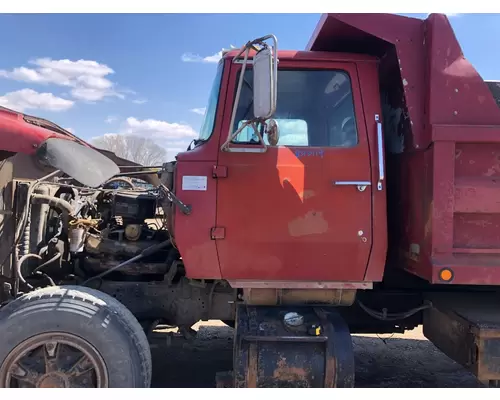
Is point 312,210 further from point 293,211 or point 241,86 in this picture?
point 241,86

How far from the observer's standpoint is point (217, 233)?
305cm

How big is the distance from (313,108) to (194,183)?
3.46 ft

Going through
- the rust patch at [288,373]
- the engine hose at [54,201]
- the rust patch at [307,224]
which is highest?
the engine hose at [54,201]

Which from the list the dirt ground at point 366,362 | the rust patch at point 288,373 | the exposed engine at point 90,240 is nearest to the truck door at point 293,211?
the rust patch at point 288,373

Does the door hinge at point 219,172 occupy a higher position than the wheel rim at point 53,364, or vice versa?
the door hinge at point 219,172

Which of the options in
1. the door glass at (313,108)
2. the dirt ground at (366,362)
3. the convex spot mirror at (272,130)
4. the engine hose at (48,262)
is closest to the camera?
the convex spot mirror at (272,130)

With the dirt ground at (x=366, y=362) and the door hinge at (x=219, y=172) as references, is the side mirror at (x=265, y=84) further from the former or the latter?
the dirt ground at (x=366, y=362)

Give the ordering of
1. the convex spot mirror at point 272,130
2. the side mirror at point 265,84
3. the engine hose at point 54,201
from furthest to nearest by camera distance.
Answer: the engine hose at point 54,201
the convex spot mirror at point 272,130
the side mirror at point 265,84

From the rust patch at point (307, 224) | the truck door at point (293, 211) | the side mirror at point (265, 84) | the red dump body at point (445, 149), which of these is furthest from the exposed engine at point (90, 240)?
the red dump body at point (445, 149)

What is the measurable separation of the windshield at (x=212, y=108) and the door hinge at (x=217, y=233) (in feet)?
2.19

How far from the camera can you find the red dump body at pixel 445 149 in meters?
2.92

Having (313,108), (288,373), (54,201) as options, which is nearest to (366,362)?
(288,373)

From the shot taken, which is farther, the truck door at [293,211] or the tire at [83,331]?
the truck door at [293,211]

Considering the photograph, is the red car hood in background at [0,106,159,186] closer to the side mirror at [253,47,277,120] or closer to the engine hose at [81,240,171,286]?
the engine hose at [81,240,171,286]
